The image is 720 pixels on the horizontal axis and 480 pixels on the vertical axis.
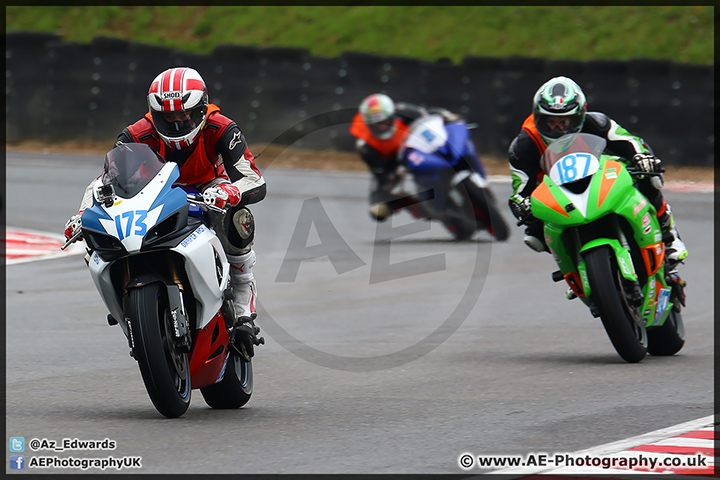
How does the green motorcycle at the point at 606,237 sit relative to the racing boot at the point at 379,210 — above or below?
above

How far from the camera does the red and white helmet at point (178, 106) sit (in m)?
6.04

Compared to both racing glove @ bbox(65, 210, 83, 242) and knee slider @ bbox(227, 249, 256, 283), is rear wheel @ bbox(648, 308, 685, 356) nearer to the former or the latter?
knee slider @ bbox(227, 249, 256, 283)

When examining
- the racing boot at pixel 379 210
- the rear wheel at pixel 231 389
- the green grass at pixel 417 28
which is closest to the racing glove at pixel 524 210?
the rear wheel at pixel 231 389

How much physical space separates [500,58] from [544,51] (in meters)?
4.59

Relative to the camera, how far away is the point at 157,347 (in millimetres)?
5527

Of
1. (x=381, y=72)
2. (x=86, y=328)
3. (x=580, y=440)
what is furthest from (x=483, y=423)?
(x=381, y=72)

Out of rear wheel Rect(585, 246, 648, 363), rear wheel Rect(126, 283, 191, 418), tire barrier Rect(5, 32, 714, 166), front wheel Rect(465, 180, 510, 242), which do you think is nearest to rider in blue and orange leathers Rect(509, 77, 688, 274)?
rear wheel Rect(585, 246, 648, 363)

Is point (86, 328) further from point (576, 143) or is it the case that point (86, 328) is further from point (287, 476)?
point (287, 476)

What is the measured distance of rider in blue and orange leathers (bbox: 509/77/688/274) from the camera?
777 cm

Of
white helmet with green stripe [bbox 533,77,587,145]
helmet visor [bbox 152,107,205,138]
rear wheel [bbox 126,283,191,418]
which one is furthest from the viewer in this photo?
white helmet with green stripe [bbox 533,77,587,145]

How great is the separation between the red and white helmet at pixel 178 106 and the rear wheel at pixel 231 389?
3.77 feet

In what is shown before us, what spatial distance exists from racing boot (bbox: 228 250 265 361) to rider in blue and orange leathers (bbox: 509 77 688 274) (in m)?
2.15

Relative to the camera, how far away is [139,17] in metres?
31.6

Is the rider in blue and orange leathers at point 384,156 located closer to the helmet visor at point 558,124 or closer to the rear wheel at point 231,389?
the helmet visor at point 558,124
